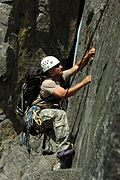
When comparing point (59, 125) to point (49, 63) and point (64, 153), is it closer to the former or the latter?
point (64, 153)

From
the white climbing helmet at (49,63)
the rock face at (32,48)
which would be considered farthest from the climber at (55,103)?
the rock face at (32,48)

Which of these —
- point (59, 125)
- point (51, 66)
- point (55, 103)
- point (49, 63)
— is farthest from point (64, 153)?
point (49, 63)

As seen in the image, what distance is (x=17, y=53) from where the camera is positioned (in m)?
13.9

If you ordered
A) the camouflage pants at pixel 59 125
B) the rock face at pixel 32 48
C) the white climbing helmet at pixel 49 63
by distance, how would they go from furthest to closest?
the rock face at pixel 32 48
the white climbing helmet at pixel 49 63
the camouflage pants at pixel 59 125

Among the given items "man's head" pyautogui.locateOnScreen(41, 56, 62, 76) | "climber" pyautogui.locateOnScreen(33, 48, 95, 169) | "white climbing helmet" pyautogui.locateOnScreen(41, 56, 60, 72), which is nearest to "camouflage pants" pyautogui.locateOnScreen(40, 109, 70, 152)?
"climber" pyautogui.locateOnScreen(33, 48, 95, 169)

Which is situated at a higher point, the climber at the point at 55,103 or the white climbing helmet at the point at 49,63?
the white climbing helmet at the point at 49,63

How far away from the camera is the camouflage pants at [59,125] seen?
693 cm

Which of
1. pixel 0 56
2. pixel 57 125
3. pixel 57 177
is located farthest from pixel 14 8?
pixel 57 177

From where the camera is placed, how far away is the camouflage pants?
273 inches

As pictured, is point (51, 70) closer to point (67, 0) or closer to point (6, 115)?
point (6, 115)

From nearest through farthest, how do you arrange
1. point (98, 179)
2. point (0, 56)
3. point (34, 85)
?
1. point (98, 179)
2. point (34, 85)
3. point (0, 56)

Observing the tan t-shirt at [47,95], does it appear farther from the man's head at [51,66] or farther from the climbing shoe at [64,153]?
the climbing shoe at [64,153]

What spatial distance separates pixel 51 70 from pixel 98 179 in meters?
5.06

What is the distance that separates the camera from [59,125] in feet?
23.0
